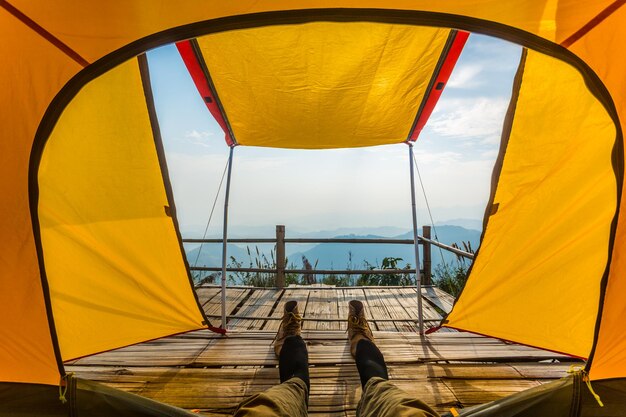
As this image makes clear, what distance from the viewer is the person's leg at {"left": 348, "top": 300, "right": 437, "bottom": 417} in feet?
3.37

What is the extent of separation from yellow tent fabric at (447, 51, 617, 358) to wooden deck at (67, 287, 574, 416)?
282 millimetres

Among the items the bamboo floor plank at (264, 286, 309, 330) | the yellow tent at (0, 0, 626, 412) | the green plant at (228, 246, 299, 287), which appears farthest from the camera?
the green plant at (228, 246, 299, 287)

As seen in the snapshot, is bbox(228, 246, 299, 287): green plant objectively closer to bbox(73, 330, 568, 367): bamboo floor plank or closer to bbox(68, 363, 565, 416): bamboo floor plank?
bbox(73, 330, 568, 367): bamboo floor plank

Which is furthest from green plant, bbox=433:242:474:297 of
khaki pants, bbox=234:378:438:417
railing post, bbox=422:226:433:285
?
khaki pants, bbox=234:378:438:417

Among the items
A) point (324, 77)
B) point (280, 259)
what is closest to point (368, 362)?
point (324, 77)

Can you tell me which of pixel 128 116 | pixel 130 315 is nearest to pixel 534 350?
pixel 130 315

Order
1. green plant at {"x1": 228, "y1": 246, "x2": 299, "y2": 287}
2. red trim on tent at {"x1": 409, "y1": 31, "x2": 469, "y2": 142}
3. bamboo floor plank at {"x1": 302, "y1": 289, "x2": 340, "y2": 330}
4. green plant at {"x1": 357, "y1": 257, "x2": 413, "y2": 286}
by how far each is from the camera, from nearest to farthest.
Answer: red trim on tent at {"x1": 409, "y1": 31, "x2": 469, "y2": 142} < bamboo floor plank at {"x1": 302, "y1": 289, "x2": 340, "y2": 330} < green plant at {"x1": 228, "y1": 246, "x2": 299, "y2": 287} < green plant at {"x1": 357, "y1": 257, "x2": 413, "y2": 286}

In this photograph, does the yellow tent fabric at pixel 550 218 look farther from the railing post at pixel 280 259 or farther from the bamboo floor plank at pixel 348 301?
the railing post at pixel 280 259

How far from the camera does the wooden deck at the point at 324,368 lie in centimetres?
170

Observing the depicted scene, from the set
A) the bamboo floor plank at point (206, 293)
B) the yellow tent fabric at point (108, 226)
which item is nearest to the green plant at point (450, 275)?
the bamboo floor plank at point (206, 293)

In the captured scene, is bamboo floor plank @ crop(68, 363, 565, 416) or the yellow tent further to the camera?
bamboo floor plank @ crop(68, 363, 565, 416)

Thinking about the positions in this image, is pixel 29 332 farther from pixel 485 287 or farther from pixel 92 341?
pixel 485 287

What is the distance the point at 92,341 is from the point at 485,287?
111 inches

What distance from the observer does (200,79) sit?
2100 millimetres
